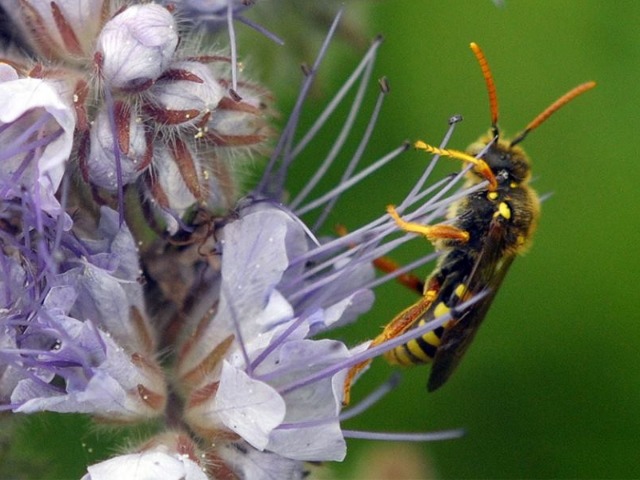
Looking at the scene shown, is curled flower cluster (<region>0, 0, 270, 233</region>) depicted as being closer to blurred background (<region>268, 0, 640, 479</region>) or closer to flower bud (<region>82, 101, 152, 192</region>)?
flower bud (<region>82, 101, 152, 192</region>)

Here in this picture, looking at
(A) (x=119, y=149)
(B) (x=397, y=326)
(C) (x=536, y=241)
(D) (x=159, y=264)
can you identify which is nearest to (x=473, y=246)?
(B) (x=397, y=326)

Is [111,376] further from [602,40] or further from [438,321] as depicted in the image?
[602,40]

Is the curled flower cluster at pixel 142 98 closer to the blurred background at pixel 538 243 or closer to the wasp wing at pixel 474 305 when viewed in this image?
the wasp wing at pixel 474 305

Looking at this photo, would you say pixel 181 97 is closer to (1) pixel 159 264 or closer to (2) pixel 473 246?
(1) pixel 159 264

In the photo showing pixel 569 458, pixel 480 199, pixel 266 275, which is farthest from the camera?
pixel 569 458

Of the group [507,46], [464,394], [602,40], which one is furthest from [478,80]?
[464,394]

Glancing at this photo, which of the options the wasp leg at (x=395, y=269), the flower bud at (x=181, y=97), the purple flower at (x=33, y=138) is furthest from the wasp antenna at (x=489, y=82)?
the purple flower at (x=33, y=138)

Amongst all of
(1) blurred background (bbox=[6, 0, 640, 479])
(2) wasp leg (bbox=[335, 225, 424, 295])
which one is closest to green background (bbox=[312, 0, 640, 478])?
(1) blurred background (bbox=[6, 0, 640, 479])
